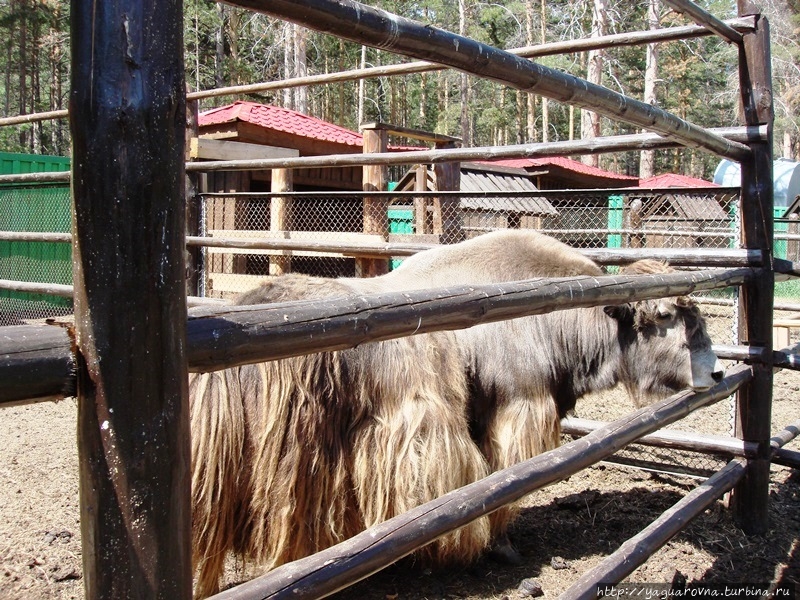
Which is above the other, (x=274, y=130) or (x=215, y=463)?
(x=274, y=130)

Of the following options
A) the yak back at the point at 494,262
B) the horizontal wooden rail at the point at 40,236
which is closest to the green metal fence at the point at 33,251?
the horizontal wooden rail at the point at 40,236

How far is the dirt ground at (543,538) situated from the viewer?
287 cm

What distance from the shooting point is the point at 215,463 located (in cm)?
244

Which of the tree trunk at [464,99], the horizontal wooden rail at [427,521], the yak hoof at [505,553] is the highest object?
A: the tree trunk at [464,99]

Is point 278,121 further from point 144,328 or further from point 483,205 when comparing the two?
point 144,328

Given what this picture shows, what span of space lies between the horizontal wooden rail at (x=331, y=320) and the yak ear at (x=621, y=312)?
4.07 feet

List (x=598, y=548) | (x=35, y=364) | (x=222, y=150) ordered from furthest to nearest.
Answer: (x=222, y=150) → (x=598, y=548) → (x=35, y=364)

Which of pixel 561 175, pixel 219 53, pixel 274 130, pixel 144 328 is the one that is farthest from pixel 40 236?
pixel 219 53

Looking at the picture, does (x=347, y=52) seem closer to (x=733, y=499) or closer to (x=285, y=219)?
(x=285, y=219)

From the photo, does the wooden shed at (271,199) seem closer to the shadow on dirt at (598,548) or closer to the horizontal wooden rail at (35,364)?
the shadow on dirt at (598,548)

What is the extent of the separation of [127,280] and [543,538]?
3011 millimetres

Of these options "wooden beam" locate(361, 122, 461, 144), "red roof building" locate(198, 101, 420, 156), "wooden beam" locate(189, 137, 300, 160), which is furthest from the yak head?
"red roof building" locate(198, 101, 420, 156)

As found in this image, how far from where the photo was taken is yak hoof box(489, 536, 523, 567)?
315cm

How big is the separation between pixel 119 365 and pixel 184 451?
17 cm
